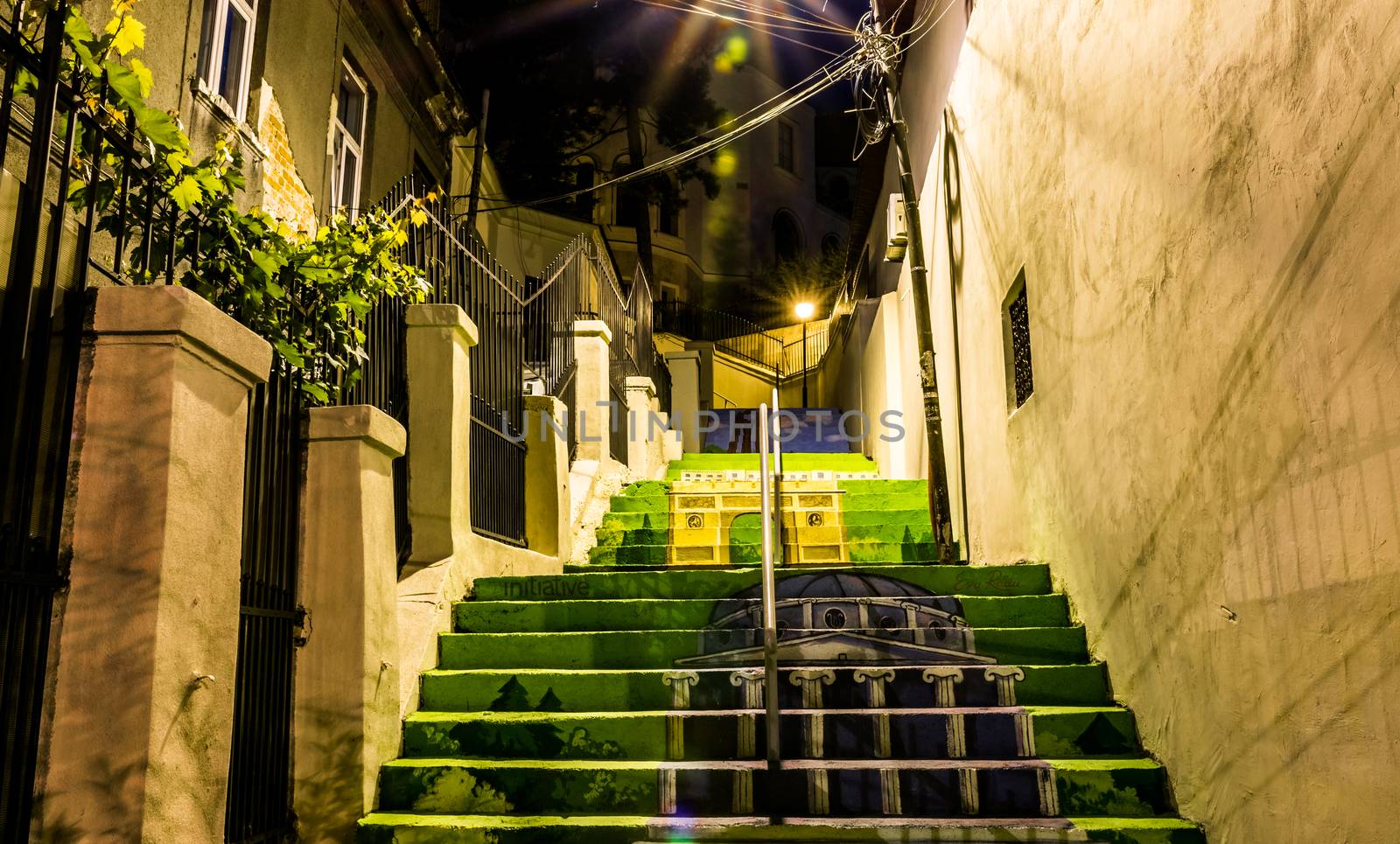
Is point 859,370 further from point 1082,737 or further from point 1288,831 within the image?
point 1288,831

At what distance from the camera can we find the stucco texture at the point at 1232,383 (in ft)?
8.32

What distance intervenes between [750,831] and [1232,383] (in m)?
2.28

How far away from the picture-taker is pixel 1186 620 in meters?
3.71

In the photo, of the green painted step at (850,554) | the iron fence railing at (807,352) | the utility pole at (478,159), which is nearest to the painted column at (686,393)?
the utility pole at (478,159)

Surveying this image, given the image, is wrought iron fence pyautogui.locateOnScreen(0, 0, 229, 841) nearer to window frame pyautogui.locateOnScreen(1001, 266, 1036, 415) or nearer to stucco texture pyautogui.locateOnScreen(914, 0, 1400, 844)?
stucco texture pyautogui.locateOnScreen(914, 0, 1400, 844)

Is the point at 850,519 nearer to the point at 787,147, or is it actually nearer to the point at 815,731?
the point at 815,731

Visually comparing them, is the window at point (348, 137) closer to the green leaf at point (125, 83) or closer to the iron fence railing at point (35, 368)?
the iron fence railing at point (35, 368)

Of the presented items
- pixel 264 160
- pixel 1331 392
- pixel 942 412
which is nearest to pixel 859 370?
pixel 942 412

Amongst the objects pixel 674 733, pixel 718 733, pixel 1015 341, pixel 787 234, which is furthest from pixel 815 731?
pixel 787 234

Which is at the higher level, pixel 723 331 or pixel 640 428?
pixel 723 331

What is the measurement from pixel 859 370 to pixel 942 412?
6465mm

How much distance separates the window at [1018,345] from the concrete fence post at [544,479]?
307 centimetres

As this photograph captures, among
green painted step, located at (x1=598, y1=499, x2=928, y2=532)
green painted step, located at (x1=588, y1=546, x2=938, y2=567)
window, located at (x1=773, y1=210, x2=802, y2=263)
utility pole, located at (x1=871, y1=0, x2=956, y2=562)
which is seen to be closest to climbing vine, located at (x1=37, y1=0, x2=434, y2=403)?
green painted step, located at (x1=588, y1=546, x2=938, y2=567)

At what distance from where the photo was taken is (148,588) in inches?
107
